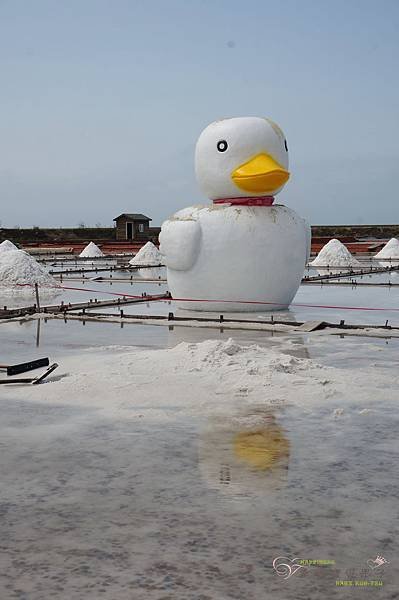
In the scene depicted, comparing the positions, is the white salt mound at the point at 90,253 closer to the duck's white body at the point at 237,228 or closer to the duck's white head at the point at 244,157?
the duck's white body at the point at 237,228

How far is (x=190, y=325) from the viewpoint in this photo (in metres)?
12.0

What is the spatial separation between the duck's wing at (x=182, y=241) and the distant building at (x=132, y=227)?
41.6m

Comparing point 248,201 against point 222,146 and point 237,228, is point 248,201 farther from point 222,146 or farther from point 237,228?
point 222,146

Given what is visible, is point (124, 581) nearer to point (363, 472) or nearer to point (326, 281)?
point (363, 472)

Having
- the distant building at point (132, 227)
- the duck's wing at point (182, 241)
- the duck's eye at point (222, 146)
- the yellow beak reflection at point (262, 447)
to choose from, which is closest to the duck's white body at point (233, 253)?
the duck's wing at point (182, 241)

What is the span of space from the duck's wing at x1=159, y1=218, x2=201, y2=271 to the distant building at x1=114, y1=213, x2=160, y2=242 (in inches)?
1639

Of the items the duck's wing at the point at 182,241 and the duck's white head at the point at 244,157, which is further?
the duck's wing at the point at 182,241

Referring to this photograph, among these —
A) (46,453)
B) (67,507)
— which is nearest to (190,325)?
(46,453)

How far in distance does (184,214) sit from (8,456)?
29.2 ft

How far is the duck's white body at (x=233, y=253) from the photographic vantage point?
13.2 meters

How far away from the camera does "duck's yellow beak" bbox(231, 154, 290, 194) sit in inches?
513

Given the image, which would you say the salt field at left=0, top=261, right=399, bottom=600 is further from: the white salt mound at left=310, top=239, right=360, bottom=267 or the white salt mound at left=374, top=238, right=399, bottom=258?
the white salt mound at left=374, top=238, right=399, bottom=258

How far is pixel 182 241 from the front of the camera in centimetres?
1323

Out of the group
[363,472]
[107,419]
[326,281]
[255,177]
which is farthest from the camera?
[326,281]
